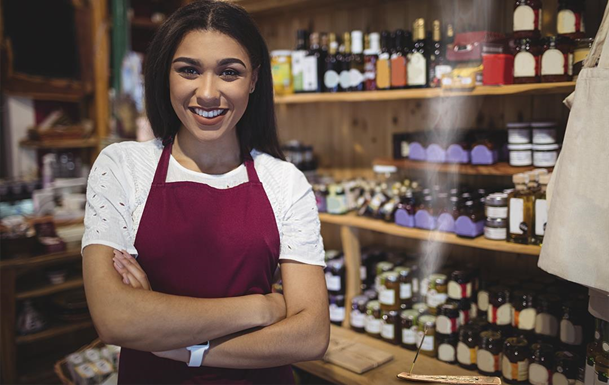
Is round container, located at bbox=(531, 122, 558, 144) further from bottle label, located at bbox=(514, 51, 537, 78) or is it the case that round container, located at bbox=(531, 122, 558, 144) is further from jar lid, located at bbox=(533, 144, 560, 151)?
bottle label, located at bbox=(514, 51, 537, 78)

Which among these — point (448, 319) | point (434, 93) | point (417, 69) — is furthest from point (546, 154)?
point (448, 319)

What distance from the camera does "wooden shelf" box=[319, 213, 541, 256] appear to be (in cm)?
175

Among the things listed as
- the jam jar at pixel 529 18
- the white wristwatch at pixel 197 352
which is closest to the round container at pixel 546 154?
the jam jar at pixel 529 18

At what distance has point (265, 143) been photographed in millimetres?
1495

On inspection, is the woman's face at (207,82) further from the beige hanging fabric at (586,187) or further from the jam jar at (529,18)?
the jam jar at (529,18)

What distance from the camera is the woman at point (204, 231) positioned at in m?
1.20

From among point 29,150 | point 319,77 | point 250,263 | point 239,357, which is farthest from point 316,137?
point 29,150

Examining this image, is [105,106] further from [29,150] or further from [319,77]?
[319,77]

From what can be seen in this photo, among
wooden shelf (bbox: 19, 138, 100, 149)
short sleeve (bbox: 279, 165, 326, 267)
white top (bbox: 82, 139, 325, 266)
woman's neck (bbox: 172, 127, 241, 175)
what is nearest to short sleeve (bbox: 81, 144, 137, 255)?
white top (bbox: 82, 139, 325, 266)

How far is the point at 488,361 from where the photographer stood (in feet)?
6.03

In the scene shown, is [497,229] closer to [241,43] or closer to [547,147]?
[547,147]

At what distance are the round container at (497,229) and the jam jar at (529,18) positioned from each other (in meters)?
0.60

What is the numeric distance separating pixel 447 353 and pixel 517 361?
27cm

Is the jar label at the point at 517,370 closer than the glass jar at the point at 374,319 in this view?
Yes
